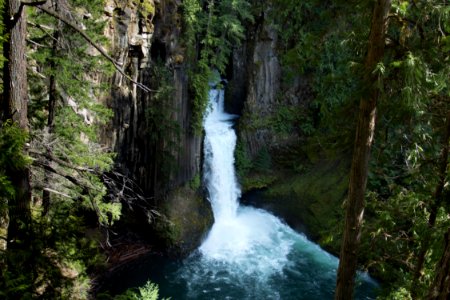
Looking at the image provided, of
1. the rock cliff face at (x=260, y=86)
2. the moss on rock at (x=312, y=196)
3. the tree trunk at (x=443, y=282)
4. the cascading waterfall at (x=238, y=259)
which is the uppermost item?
the rock cliff face at (x=260, y=86)

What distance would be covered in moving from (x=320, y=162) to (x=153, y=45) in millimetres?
11000

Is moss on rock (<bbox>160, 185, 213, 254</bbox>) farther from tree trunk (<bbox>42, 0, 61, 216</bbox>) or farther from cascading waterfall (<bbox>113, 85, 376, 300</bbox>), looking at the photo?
tree trunk (<bbox>42, 0, 61, 216</bbox>)

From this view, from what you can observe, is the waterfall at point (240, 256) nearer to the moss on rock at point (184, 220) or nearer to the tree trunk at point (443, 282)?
the moss on rock at point (184, 220)

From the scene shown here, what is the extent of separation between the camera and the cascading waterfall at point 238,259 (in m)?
14.1

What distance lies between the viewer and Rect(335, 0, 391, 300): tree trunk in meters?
5.61

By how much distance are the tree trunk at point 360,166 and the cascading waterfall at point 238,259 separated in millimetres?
8350

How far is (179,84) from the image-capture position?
53.8 ft

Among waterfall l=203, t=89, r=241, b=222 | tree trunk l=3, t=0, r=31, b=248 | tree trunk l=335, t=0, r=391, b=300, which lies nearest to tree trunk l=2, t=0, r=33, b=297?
tree trunk l=3, t=0, r=31, b=248

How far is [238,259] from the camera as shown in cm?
1609

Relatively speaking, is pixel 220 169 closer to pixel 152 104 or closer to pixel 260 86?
pixel 260 86

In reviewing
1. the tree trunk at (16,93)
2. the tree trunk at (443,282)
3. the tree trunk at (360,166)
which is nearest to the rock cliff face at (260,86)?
the tree trunk at (360,166)

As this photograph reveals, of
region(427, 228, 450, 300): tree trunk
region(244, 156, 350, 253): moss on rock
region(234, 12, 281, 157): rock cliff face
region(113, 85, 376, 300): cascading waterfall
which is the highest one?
region(234, 12, 281, 157): rock cliff face

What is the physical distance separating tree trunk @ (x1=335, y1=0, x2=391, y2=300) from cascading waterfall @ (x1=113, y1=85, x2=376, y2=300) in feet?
27.4

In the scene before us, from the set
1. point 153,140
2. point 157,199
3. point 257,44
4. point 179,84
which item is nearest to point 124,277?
point 157,199
